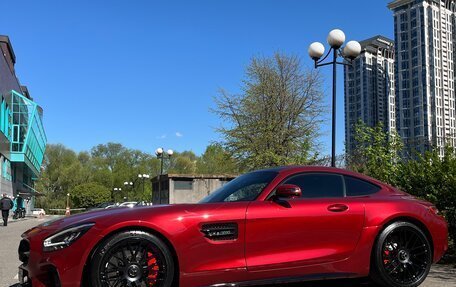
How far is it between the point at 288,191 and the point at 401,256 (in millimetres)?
1729

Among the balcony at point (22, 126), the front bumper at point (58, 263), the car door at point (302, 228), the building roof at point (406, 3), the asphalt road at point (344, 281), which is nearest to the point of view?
the front bumper at point (58, 263)

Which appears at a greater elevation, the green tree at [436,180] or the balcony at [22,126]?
the balcony at [22,126]

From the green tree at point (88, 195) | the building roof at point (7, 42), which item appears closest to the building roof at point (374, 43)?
the building roof at point (7, 42)

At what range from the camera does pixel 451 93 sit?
53688mm

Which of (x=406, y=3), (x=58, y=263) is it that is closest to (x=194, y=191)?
(x=58, y=263)

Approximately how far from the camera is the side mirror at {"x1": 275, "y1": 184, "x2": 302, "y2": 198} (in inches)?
181

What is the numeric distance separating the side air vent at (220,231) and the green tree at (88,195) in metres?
74.4

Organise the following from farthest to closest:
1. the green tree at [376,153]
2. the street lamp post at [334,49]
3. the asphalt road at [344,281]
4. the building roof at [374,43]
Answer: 1. the building roof at [374,43]
2. the street lamp post at [334,49]
3. the green tree at [376,153]
4. the asphalt road at [344,281]

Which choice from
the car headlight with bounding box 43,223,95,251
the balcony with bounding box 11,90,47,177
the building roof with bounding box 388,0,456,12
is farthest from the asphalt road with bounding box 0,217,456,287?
the building roof with bounding box 388,0,456,12

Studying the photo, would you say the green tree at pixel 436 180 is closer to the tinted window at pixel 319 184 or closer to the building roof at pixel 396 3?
the tinted window at pixel 319 184

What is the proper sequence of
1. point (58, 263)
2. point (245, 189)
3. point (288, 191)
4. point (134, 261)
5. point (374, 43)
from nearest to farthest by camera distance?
point (58, 263), point (134, 261), point (288, 191), point (245, 189), point (374, 43)

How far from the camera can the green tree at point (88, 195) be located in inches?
2976

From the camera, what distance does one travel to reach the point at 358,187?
5379 mm

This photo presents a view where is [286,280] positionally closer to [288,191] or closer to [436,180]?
[288,191]
